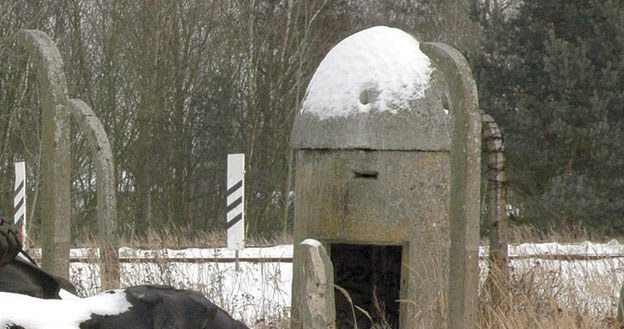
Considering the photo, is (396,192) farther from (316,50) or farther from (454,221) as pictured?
(316,50)

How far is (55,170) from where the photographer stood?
22.1ft

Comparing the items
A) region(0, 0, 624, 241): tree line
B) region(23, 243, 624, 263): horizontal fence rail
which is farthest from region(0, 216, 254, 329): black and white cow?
region(0, 0, 624, 241): tree line

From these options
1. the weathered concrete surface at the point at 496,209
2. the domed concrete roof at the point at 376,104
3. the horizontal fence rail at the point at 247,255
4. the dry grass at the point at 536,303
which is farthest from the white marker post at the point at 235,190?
the domed concrete roof at the point at 376,104

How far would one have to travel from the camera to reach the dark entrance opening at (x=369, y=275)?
30.0 ft

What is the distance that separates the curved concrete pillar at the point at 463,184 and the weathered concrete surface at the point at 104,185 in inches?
155

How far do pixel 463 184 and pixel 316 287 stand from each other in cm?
80

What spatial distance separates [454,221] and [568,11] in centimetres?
1932

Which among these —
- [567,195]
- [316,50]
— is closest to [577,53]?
[567,195]

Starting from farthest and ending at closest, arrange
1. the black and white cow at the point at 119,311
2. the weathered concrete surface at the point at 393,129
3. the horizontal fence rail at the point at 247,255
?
the horizontal fence rail at the point at 247,255 → the weathered concrete surface at the point at 393,129 → the black and white cow at the point at 119,311

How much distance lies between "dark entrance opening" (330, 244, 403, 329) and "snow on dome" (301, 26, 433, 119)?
74.7 inches

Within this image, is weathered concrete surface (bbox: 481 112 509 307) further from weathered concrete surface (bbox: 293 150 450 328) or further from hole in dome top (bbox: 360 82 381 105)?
hole in dome top (bbox: 360 82 381 105)

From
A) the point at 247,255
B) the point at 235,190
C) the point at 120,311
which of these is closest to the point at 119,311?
the point at 120,311

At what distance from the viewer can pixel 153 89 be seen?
26.3 metres

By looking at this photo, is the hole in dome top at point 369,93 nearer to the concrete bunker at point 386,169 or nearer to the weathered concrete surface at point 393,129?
the concrete bunker at point 386,169
